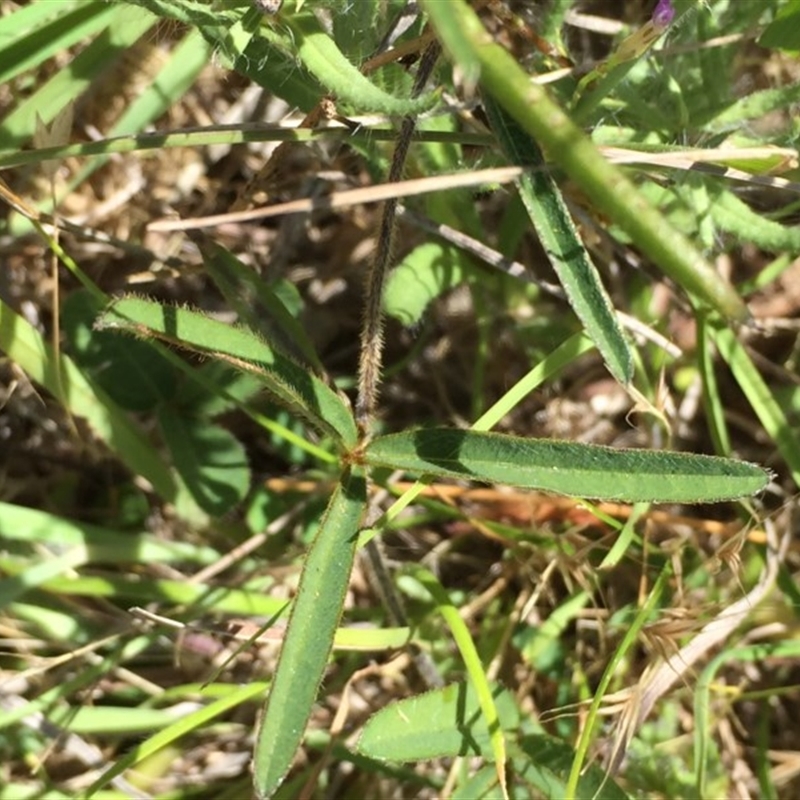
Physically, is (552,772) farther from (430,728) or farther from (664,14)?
(664,14)

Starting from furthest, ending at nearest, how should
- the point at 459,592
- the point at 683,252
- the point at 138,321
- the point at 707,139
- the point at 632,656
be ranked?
the point at 459,592
the point at 632,656
the point at 707,139
the point at 138,321
the point at 683,252

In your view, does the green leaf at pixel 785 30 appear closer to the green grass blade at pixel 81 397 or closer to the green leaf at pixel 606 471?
the green leaf at pixel 606 471

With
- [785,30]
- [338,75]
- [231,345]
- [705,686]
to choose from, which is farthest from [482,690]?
[785,30]

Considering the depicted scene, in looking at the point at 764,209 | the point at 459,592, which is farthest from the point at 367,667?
the point at 764,209

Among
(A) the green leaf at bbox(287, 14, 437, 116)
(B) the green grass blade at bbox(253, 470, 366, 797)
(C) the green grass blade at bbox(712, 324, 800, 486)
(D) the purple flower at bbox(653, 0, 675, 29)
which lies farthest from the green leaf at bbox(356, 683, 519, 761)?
(D) the purple flower at bbox(653, 0, 675, 29)

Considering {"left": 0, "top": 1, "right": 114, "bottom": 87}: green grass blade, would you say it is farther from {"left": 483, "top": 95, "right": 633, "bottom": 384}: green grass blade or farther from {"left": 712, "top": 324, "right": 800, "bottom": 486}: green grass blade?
{"left": 712, "top": 324, "right": 800, "bottom": 486}: green grass blade

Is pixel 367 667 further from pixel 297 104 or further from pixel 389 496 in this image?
pixel 297 104

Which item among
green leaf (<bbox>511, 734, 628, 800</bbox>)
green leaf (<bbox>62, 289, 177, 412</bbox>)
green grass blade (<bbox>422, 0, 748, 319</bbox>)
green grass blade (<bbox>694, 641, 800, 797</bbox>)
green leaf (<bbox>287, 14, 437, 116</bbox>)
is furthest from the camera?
green leaf (<bbox>62, 289, 177, 412</bbox>)
